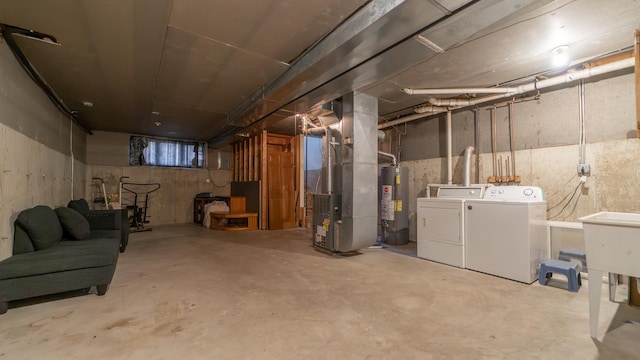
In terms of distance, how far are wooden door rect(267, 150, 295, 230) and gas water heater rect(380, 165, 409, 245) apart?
284cm

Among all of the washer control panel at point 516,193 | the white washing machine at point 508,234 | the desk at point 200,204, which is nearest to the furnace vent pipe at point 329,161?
the white washing machine at point 508,234

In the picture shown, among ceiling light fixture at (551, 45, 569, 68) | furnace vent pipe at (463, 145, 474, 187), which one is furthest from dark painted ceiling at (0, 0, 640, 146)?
furnace vent pipe at (463, 145, 474, 187)

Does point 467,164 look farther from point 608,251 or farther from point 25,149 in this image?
point 25,149

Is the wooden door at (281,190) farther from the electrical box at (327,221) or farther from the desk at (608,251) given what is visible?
the desk at (608,251)

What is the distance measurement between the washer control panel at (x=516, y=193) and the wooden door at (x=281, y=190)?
185 inches

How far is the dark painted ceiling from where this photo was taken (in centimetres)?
228

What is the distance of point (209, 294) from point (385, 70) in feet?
10.3

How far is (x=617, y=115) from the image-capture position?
10.1 feet

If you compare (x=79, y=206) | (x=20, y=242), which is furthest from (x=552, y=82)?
(x=79, y=206)

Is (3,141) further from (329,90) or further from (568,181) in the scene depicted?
(568,181)

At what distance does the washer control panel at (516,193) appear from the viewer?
11.0 feet

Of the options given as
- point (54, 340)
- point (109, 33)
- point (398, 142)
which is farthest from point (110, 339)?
point (398, 142)

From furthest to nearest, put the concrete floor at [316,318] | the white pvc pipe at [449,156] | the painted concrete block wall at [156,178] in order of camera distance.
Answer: the painted concrete block wall at [156,178] < the white pvc pipe at [449,156] < the concrete floor at [316,318]

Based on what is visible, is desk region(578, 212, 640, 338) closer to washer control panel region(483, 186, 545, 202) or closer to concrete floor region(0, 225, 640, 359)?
concrete floor region(0, 225, 640, 359)
